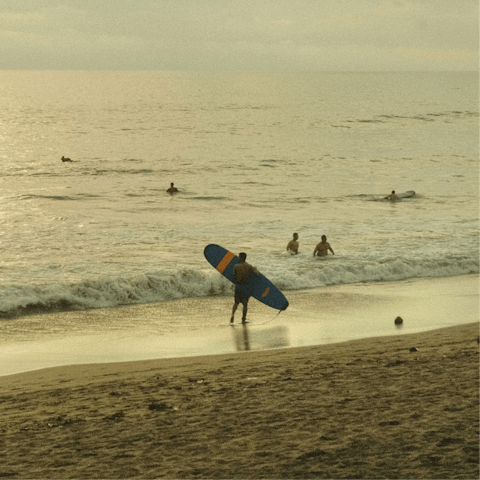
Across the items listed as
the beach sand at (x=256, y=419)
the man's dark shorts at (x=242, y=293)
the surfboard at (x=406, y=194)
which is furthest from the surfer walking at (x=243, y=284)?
the surfboard at (x=406, y=194)

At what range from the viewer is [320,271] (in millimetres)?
16969

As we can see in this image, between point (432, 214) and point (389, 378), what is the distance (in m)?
21.5

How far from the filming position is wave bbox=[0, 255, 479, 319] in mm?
14336

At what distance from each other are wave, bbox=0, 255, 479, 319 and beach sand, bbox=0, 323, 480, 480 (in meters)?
5.29

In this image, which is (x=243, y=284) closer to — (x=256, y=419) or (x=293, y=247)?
(x=293, y=247)

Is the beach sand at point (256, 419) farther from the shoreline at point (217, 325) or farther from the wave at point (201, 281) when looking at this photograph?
the wave at point (201, 281)

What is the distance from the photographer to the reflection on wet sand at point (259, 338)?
1096 centimetres

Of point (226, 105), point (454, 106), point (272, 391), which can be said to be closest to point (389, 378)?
point (272, 391)

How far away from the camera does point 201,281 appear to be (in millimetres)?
15805

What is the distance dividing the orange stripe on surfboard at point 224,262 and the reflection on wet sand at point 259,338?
2.17 metres

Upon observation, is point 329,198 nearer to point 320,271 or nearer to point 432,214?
point 432,214

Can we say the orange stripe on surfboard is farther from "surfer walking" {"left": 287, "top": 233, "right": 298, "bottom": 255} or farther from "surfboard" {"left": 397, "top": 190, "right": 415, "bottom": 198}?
"surfboard" {"left": 397, "top": 190, "right": 415, "bottom": 198}

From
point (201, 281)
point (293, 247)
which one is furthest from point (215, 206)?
point (201, 281)

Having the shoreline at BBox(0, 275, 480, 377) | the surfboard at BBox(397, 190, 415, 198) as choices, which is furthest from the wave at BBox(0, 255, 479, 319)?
the surfboard at BBox(397, 190, 415, 198)
